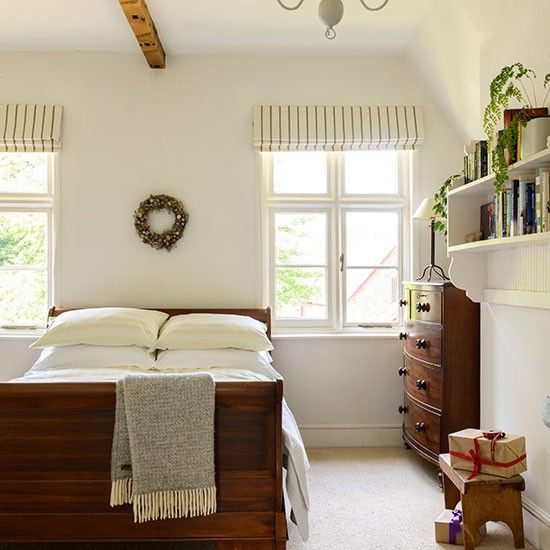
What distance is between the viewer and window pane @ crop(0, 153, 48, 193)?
163 inches

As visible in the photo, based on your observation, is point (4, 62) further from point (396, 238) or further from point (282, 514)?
point (282, 514)

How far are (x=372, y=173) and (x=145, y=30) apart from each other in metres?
1.74

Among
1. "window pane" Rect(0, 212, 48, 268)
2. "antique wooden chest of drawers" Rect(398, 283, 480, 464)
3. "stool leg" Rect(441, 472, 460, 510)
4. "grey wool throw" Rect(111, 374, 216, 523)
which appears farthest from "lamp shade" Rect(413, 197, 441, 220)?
"window pane" Rect(0, 212, 48, 268)

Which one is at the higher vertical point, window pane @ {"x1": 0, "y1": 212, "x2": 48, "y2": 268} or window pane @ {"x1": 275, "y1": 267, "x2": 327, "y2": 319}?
window pane @ {"x1": 0, "y1": 212, "x2": 48, "y2": 268}

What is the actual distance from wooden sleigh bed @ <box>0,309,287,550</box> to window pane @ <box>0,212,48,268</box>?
2.12 meters

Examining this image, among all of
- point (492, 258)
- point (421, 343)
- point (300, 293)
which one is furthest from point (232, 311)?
point (492, 258)

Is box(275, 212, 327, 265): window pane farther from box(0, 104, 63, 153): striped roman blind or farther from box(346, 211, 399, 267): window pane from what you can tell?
box(0, 104, 63, 153): striped roman blind

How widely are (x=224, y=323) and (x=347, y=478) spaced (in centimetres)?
111

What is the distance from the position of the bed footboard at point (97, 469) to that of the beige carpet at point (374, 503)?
0.51 meters

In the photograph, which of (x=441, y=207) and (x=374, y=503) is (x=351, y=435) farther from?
(x=441, y=207)

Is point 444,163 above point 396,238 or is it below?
above

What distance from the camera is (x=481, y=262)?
3033 millimetres

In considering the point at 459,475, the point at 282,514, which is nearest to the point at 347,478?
the point at 459,475

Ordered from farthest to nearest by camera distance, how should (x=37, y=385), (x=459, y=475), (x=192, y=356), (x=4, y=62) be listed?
(x=4, y=62) < (x=192, y=356) < (x=459, y=475) < (x=37, y=385)
